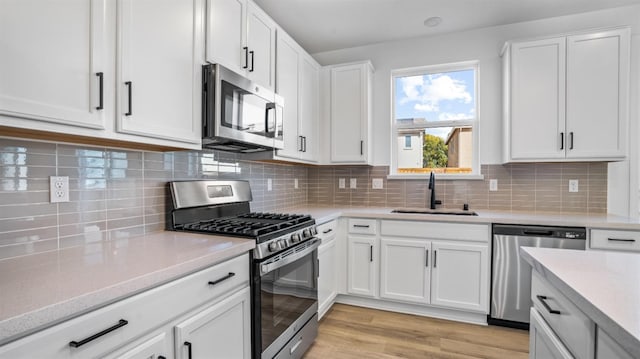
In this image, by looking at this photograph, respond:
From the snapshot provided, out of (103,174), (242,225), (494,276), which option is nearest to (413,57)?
(494,276)

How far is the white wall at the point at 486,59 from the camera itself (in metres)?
2.59

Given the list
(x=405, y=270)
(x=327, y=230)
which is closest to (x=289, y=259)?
(x=327, y=230)

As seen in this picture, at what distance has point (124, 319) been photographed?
2.94ft

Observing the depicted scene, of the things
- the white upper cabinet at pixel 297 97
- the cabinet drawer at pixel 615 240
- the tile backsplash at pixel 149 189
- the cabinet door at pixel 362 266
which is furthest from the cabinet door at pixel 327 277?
the cabinet drawer at pixel 615 240

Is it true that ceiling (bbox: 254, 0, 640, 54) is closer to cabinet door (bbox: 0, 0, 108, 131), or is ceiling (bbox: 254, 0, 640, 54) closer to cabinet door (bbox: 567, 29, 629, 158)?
cabinet door (bbox: 567, 29, 629, 158)

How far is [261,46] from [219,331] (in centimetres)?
183

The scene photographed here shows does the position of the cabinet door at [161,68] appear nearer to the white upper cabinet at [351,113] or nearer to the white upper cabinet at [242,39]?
the white upper cabinet at [242,39]

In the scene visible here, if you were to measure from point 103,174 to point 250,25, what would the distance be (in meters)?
1.30

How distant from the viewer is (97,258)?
1.16m

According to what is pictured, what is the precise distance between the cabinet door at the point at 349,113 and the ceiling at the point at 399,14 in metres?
0.40

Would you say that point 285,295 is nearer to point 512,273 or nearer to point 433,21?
point 512,273

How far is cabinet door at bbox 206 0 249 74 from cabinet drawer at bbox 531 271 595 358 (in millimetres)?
1867

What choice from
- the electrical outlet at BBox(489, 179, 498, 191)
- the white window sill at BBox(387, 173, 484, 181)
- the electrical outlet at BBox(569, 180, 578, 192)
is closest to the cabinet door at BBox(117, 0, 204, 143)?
the white window sill at BBox(387, 173, 484, 181)

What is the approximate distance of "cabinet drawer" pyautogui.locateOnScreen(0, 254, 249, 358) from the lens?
2.35ft
